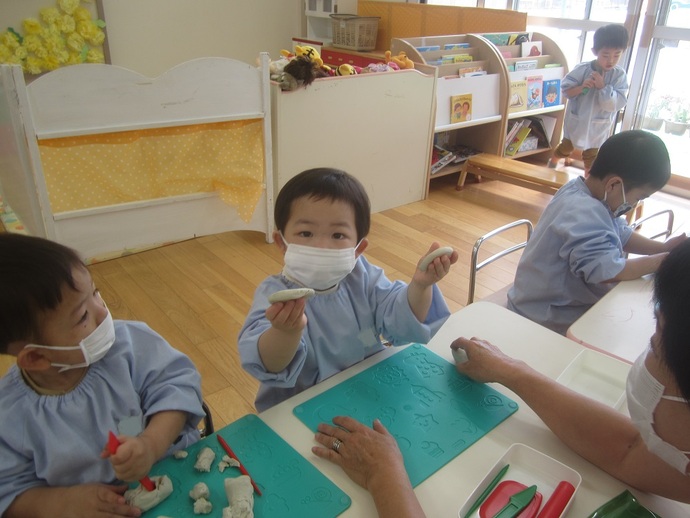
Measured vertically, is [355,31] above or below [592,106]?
above

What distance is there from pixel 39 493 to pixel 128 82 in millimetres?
2114

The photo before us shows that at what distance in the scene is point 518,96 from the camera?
14.0 feet

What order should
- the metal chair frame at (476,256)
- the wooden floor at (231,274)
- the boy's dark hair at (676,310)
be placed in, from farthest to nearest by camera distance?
the wooden floor at (231,274) < the metal chair frame at (476,256) < the boy's dark hair at (676,310)

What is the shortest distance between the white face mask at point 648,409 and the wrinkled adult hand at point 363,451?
38cm

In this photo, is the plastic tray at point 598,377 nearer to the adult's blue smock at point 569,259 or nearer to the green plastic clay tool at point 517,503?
the green plastic clay tool at point 517,503

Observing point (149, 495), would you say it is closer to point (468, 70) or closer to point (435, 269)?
point (435, 269)

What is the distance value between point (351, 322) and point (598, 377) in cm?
55

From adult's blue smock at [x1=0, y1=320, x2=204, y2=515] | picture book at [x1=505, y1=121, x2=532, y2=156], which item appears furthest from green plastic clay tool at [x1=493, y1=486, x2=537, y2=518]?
picture book at [x1=505, y1=121, x2=532, y2=156]

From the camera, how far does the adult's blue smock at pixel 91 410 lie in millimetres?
864

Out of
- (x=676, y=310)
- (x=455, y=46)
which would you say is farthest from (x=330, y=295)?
(x=455, y=46)

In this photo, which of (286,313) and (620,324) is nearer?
(286,313)

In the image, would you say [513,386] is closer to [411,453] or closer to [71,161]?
[411,453]

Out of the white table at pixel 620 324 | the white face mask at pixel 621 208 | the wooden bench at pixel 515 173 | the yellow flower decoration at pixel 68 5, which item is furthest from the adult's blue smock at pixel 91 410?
the yellow flower decoration at pixel 68 5

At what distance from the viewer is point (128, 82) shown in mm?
2490
